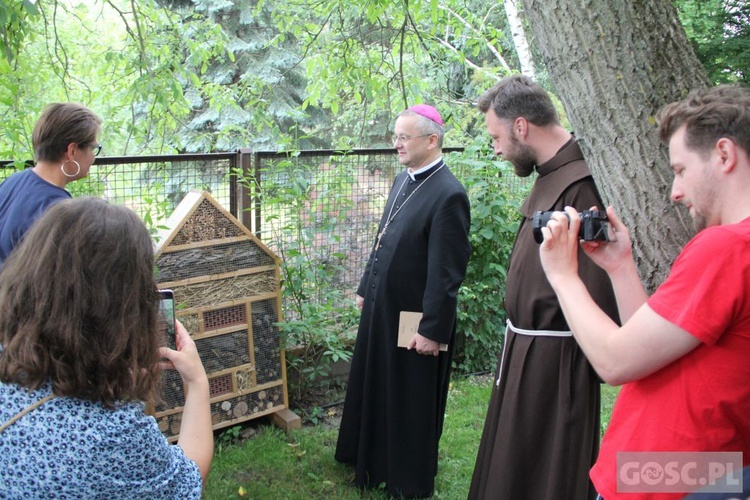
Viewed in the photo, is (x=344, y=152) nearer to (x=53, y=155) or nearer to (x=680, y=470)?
(x=53, y=155)

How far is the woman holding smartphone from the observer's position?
130cm

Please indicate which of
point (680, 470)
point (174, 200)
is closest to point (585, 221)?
point (680, 470)

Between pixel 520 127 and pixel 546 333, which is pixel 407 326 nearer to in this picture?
pixel 546 333

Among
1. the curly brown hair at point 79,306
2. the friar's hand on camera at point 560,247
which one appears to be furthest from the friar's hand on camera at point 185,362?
the friar's hand on camera at point 560,247

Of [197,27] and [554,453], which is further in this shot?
[197,27]

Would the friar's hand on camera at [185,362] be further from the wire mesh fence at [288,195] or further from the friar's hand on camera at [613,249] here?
the wire mesh fence at [288,195]

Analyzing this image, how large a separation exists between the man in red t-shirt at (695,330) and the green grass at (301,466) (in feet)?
7.78

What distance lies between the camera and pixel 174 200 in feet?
14.6

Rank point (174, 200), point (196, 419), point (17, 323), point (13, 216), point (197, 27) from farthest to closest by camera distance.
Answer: point (197, 27) → point (174, 200) → point (13, 216) → point (196, 419) → point (17, 323)

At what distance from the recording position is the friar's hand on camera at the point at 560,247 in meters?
1.69

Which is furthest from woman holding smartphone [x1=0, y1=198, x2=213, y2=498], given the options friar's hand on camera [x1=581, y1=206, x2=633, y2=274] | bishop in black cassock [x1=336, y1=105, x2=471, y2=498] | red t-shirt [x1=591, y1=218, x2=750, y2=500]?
bishop in black cassock [x1=336, y1=105, x2=471, y2=498]

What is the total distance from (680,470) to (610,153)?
93 cm

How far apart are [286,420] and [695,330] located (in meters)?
3.44

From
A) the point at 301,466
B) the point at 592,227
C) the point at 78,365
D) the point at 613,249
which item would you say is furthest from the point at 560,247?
→ the point at 301,466
